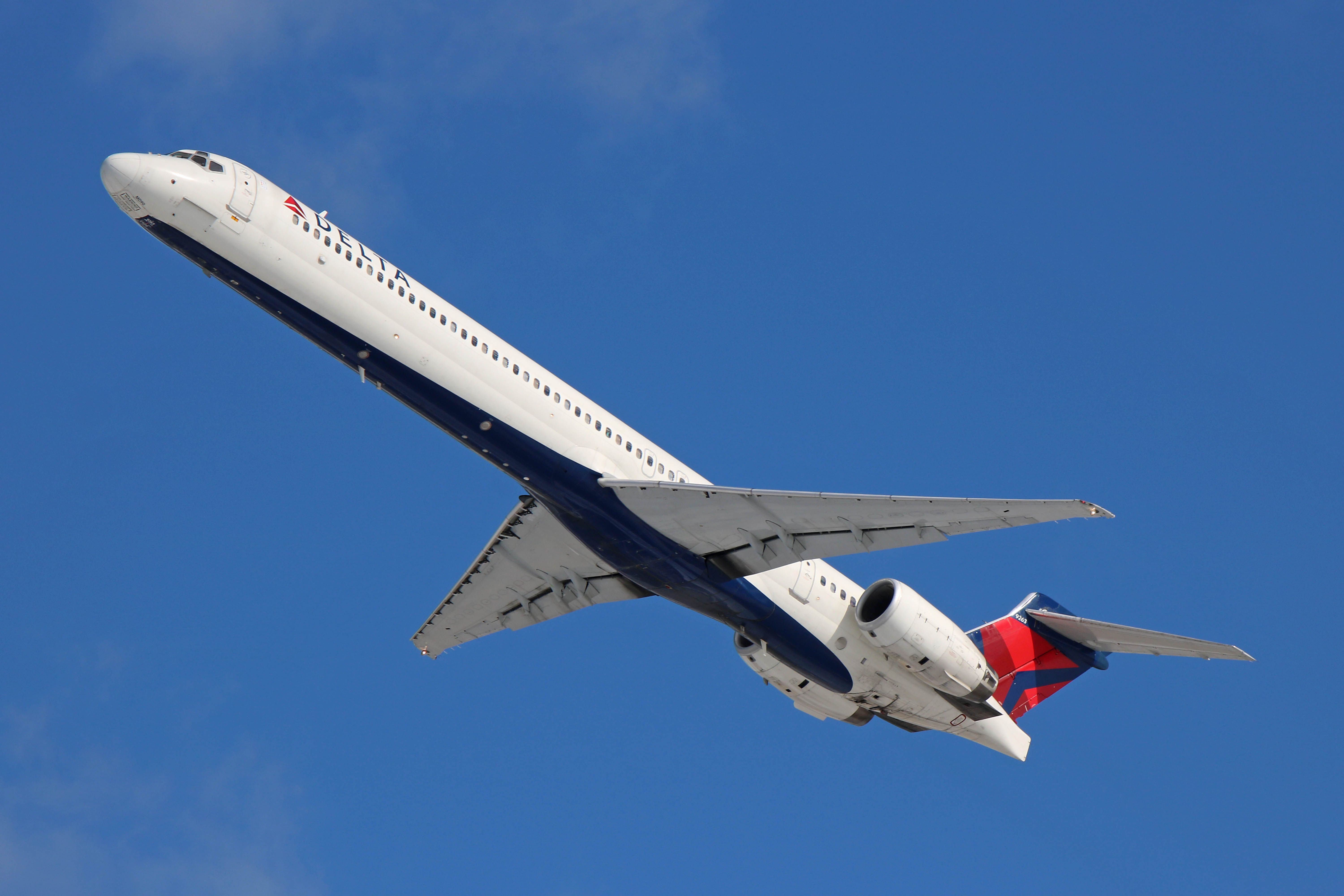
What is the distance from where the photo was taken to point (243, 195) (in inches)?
883

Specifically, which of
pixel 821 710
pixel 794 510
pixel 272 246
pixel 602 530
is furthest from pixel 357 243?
pixel 821 710

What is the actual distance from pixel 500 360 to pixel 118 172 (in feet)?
22.2

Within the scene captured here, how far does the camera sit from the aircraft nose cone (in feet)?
71.2

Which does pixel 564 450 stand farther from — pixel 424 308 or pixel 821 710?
pixel 821 710

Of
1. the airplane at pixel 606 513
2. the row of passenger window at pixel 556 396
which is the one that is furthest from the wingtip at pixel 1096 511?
the row of passenger window at pixel 556 396

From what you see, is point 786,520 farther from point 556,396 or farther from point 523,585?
point 523,585

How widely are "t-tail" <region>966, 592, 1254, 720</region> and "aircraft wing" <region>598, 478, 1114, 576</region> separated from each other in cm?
781

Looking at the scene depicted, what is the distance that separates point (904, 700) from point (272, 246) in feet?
51.2

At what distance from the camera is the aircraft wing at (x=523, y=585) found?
27141 mm

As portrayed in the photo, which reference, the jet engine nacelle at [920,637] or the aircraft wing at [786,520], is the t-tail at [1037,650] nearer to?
the jet engine nacelle at [920,637]

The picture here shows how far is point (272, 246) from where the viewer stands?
22.4 metres

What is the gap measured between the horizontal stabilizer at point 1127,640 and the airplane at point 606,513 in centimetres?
7

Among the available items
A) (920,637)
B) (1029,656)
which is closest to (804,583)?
(920,637)

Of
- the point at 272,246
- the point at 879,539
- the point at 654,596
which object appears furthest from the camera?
the point at 654,596
